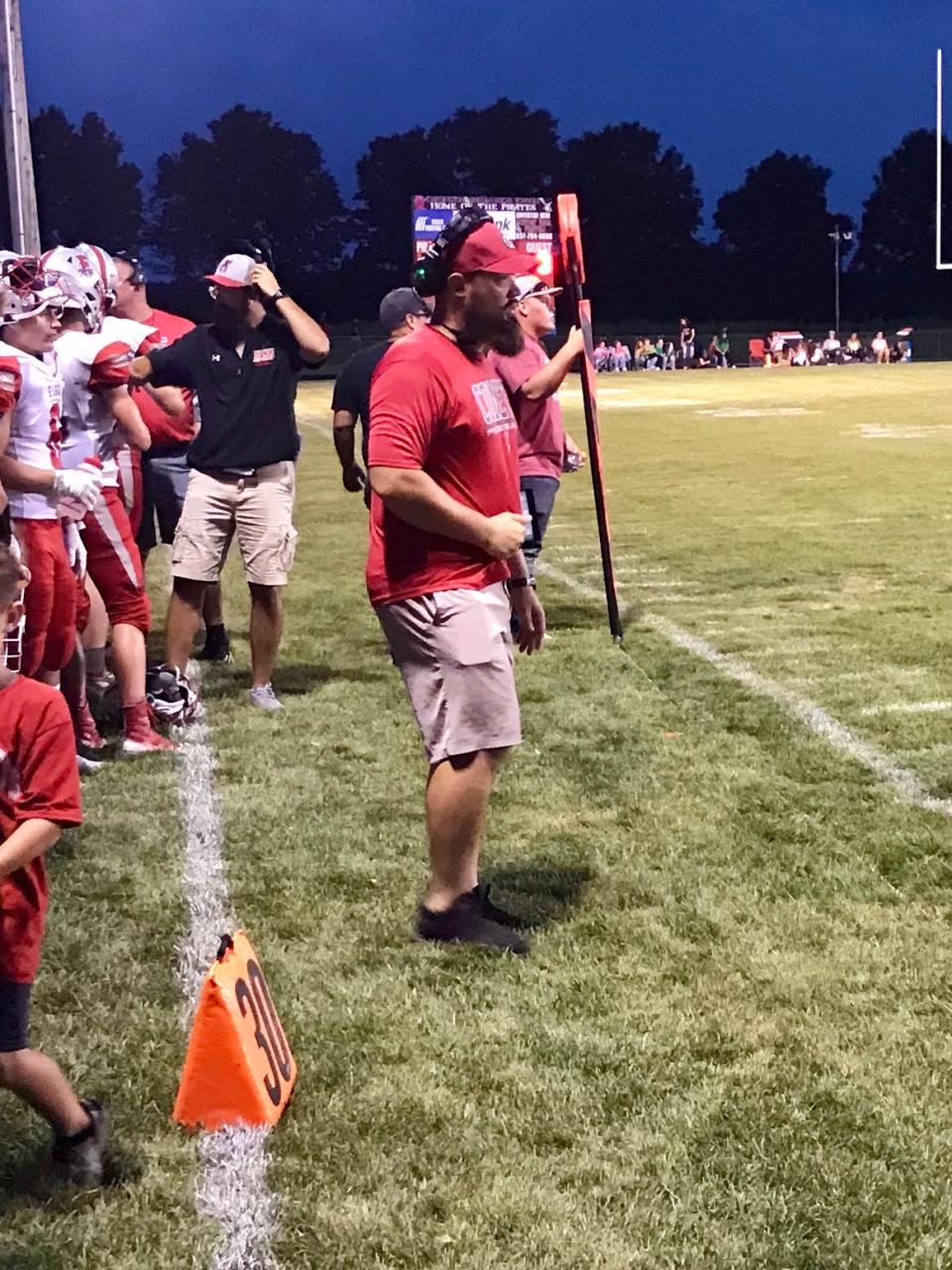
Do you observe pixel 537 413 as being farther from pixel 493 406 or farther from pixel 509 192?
pixel 509 192

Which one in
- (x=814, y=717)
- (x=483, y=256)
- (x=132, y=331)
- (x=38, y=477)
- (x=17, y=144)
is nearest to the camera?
(x=483, y=256)

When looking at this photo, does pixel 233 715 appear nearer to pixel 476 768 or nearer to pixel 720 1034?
pixel 476 768

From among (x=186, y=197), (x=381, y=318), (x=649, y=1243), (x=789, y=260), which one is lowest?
(x=649, y=1243)

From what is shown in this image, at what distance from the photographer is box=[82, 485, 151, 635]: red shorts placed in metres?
6.11

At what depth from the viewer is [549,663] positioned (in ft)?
25.1

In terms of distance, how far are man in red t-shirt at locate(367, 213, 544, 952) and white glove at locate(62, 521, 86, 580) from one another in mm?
1852

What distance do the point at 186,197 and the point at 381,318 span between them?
8800 centimetres

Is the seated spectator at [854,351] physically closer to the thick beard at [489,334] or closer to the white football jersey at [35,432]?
the white football jersey at [35,432]

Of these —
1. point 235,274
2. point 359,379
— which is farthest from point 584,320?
point 235,274

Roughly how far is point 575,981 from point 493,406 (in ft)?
5.03

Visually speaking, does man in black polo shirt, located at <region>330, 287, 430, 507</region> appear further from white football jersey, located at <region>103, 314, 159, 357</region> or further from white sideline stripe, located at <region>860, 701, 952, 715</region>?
white sideline stripe, located at <region>860, 701, 952, 715</region>

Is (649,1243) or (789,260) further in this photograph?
(789,260)

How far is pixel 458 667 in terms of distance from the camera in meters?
3.90

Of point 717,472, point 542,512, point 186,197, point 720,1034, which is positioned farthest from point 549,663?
point 186,197
